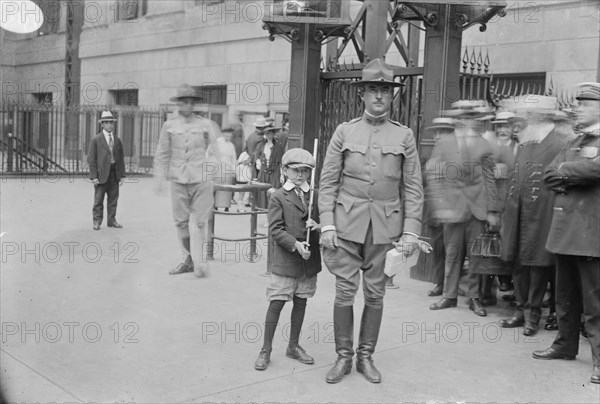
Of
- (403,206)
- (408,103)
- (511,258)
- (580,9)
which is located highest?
(580,9)

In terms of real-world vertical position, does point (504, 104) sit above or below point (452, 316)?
above

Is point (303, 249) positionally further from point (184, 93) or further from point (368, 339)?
point (184, 93)

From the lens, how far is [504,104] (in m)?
8.52

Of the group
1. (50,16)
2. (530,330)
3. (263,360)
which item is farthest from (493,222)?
(50,16)

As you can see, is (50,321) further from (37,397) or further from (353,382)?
(353,382)

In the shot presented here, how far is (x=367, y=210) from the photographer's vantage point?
470 centimetres

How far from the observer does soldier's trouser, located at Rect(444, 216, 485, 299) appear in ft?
21.9

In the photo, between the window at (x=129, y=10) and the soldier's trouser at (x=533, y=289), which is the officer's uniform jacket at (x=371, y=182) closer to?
the window at (x=129, y=10)

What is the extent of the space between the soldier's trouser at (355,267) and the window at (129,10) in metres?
1.93

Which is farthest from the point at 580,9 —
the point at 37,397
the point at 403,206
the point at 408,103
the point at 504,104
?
the point at 37,397

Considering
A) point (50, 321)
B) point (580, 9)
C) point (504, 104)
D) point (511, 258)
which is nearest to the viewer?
point (50, 321)

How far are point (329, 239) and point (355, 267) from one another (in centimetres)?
29

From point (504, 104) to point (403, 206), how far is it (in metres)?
4.20

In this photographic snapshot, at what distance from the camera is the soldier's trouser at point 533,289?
5.95 meters
